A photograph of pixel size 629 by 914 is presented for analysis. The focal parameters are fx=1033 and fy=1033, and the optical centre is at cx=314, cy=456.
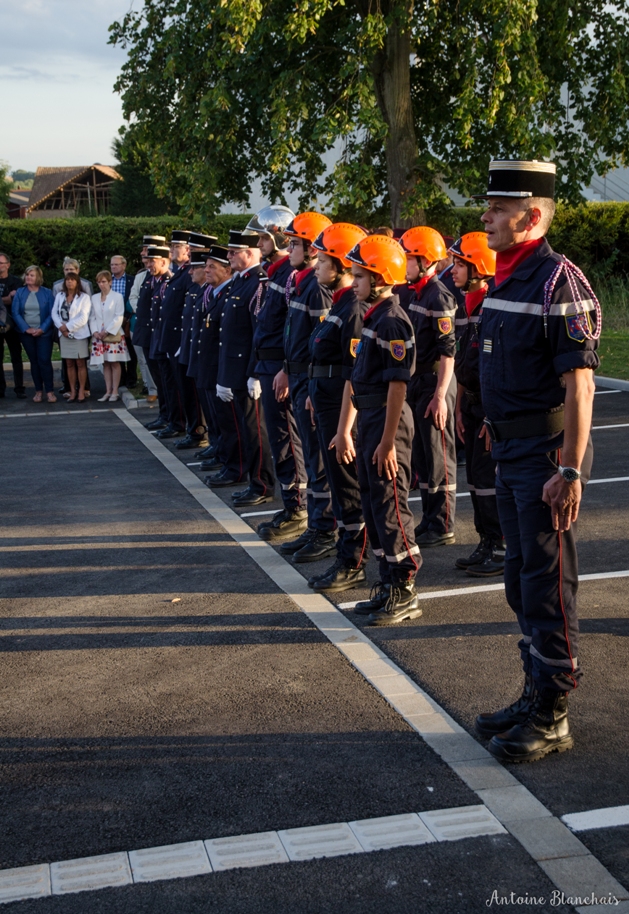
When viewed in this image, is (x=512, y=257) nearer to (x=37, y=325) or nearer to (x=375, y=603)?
(x=375, y=603)

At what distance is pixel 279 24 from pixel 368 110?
7.06ft

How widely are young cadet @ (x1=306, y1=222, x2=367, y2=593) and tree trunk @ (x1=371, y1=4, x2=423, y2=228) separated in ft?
37.2

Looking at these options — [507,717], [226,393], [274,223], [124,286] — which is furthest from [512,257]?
[124,286]

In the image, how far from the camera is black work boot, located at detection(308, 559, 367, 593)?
6391 mm

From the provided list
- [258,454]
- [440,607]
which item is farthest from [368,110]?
[440,607]

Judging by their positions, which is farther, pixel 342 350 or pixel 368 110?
pixel 368 110

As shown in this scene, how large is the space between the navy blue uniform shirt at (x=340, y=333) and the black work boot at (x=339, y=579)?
1203 millimetres

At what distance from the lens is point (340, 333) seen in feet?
21.3

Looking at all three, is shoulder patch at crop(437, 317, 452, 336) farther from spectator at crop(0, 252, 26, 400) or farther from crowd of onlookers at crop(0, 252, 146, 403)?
spectator at crop(0, 252, 26, 400)

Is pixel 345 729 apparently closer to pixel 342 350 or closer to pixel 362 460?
pixel 362 460

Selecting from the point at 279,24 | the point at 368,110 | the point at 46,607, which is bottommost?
the point at 46,607

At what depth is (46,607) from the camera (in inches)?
249

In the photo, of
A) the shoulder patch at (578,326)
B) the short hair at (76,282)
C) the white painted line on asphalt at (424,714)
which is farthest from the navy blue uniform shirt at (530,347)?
the short hair at (76,282)

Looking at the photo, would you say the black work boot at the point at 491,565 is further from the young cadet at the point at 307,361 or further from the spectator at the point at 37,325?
the spectator at the point at 37,325
